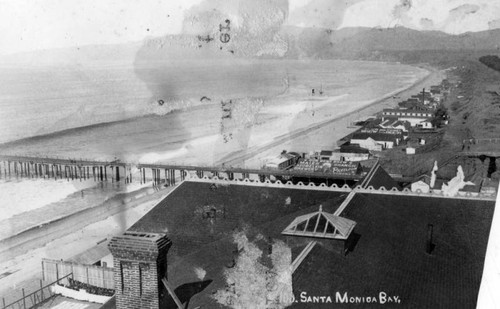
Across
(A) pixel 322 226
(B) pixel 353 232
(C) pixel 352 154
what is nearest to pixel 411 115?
(C) pixel 352 154

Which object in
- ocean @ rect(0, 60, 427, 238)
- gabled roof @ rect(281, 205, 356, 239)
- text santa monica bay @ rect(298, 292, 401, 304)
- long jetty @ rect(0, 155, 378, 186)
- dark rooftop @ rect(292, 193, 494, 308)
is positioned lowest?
long jetty @ rect(0, 155, 378, 186)

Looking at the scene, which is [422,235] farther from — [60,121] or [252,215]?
[60,121]

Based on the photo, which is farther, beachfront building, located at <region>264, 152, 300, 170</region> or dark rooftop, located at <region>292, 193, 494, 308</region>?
beachfront building, located at <region>264, 152, 300, 170</region>

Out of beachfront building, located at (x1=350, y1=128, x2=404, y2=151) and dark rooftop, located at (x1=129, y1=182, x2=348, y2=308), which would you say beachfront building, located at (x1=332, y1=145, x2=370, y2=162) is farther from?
dark rooftop, located at (x1=129, y1=182, x2=348, y2=308)

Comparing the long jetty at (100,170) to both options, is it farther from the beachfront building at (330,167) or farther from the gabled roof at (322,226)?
the gabled roof at (322,226)

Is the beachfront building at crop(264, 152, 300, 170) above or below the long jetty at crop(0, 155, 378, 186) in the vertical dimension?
above

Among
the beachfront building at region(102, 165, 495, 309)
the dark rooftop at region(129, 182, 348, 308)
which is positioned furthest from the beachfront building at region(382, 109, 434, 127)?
the beachfront building at region(102, 165, 495, 309)
